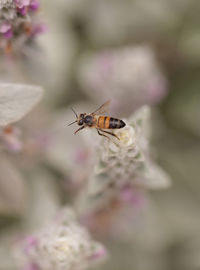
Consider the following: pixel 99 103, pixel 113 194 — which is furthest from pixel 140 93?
pixel 113 194

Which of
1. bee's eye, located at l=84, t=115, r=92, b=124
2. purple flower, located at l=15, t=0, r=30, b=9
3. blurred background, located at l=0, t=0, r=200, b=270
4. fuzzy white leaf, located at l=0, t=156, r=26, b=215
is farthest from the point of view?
blurred background, located at l=0, t=0, r=200, b=270

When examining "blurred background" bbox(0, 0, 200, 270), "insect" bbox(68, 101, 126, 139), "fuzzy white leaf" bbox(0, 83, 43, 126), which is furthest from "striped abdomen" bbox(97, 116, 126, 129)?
"blurred background" bbox(0, 0, 200, 270)

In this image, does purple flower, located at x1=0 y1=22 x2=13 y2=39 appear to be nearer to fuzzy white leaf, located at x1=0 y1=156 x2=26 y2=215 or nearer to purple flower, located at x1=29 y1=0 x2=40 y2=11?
purple flower, located at x1=29 y1=0 x2=40 y2=11

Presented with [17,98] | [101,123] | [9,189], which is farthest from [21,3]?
Answer: [9,189]

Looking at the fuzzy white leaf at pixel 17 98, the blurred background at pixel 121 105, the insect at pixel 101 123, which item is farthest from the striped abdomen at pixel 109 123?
the blurred background at pixel 121 105

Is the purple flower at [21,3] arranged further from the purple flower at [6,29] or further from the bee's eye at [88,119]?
the bee's eye at [88,119]

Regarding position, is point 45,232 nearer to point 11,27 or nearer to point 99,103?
point 11,27

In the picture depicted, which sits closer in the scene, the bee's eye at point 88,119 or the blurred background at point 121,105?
the bee's eye at point 88,119
